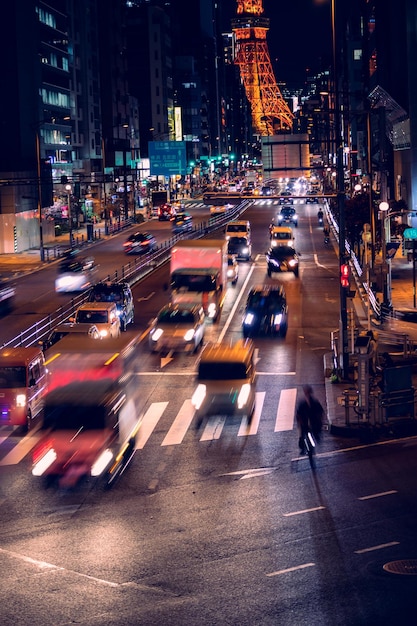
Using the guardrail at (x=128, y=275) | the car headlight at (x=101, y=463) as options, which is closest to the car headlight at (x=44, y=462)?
the car headlight at (x=101, y=463)

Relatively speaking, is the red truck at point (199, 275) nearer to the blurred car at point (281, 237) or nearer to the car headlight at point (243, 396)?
the car headlight at point (243, 396)

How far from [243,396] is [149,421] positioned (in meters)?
2.63

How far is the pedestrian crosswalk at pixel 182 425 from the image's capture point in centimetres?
2445

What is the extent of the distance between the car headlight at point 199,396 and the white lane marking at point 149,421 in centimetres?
83

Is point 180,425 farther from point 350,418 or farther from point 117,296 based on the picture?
point 117,296

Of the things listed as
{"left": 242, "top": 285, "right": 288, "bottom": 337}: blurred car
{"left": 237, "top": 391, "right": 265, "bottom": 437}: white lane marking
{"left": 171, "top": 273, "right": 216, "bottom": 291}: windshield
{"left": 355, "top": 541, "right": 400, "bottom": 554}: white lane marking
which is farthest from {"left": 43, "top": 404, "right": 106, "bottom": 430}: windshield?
{"left": 171, "top": 273, "right": 216, "bottom": 291}: windshield

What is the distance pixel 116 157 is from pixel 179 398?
112 meters

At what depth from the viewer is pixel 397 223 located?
7519 cm

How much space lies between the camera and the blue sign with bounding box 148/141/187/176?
89.6m

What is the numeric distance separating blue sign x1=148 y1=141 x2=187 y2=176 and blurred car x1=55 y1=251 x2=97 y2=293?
2245 cm

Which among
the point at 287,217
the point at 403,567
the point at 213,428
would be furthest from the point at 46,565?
the point at 287,217

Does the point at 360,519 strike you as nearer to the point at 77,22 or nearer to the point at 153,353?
the point at 153,353

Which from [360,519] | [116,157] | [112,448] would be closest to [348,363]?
[112,448]

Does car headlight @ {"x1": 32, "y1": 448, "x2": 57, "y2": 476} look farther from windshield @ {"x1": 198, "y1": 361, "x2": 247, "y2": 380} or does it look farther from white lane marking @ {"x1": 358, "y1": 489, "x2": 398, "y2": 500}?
white lane marking @ {"x1": 358, "y1": 489, "x2": 398, "y2": 500}
